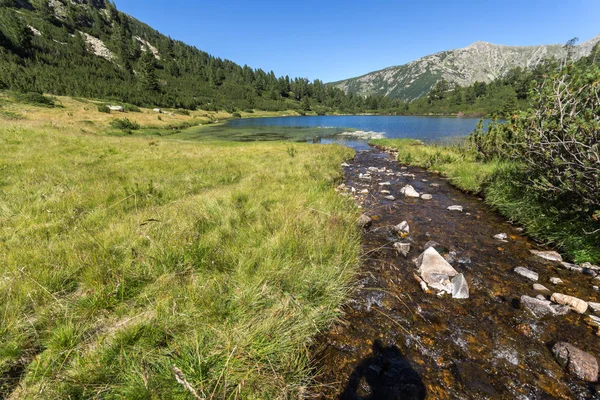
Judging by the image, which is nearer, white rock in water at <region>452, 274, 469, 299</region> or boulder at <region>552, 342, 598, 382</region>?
boulder at <region>552, 342, 598, 382</region>

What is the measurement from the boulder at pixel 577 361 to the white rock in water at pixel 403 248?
108 inches

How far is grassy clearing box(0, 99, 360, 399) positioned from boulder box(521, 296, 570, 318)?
10.3 feet

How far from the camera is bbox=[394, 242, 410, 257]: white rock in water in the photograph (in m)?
5.64

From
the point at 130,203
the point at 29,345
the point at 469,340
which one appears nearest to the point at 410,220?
the point at 469,340

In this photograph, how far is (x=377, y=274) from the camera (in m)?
4.89

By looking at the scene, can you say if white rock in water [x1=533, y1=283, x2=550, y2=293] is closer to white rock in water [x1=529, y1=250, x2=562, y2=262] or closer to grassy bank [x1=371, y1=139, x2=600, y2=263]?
grassy bank [x1=371, y1=139, x2=600, y2=263]

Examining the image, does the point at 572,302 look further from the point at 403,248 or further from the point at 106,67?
the point at 106,67

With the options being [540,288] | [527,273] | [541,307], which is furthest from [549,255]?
[541,307]

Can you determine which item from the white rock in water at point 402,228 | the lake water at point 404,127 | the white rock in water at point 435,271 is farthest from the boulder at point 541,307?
the lake water at point 404,127

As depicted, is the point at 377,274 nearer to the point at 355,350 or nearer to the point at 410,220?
the point at 355,350

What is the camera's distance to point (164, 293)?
131 inches

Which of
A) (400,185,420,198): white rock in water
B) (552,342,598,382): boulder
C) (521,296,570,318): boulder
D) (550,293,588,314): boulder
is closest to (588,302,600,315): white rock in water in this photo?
(550,293,588,314): boulder

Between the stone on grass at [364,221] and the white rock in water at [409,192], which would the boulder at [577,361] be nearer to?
the stone on grass at [364,221]

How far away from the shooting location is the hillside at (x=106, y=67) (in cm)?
8019
